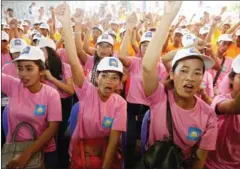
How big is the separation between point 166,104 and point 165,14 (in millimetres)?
568

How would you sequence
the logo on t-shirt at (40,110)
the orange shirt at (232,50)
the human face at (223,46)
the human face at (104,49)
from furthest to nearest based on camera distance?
the orange shirt at (232,50) < the human face at (223,46) < the human face at (104,49) < the logo on t-shirt at (40,110)

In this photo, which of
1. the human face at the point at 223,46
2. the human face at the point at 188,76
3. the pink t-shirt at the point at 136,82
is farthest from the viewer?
the human face at the point at 223,46

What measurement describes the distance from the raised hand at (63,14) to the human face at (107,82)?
0.52m

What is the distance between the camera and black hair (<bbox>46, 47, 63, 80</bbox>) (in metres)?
2.99

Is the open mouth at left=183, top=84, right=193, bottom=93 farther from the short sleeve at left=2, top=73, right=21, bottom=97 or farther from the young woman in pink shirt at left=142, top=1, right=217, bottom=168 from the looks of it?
the short sleeve at left=2, top=73, right=21, bottom=97

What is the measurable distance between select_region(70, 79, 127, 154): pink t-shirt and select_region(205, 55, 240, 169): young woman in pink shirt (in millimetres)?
685

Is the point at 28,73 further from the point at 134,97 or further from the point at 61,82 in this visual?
the point at 134,97

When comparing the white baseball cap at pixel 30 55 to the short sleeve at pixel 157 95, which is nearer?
the short sleeve at pixel 157 95

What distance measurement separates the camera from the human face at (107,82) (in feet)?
7.09

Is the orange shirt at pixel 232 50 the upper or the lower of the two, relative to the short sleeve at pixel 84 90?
upper

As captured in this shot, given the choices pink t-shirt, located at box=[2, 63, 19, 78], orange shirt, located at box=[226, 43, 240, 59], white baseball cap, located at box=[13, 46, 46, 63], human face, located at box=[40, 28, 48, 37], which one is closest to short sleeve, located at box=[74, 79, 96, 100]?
white baseball cap, located at box=[13, 46, 46, 63]

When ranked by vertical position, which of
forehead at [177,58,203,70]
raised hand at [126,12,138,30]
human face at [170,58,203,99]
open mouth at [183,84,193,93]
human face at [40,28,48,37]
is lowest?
open mouth at [183,84,193,93]

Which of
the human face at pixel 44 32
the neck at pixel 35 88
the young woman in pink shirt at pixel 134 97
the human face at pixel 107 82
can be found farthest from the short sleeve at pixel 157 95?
the human face at pixel 44 32

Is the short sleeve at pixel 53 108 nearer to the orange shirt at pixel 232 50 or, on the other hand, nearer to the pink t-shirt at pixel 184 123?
the pink t-shirt at pixel 184 123
